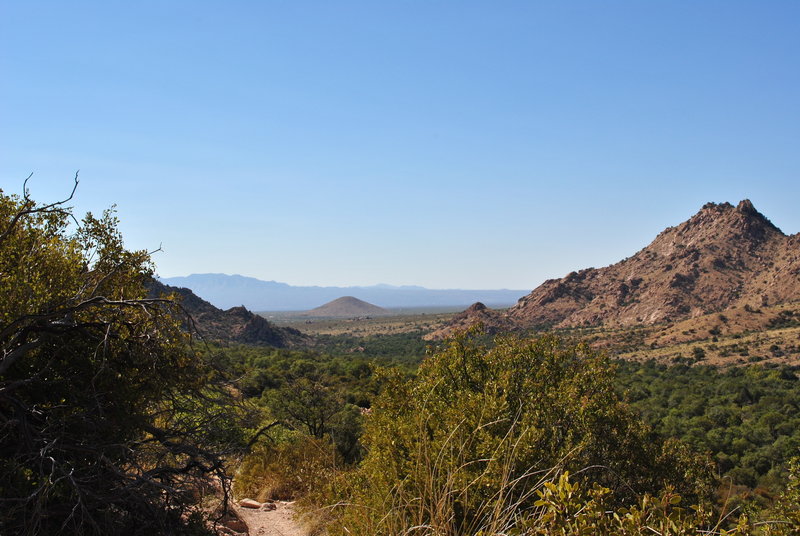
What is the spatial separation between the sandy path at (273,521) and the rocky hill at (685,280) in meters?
82.4

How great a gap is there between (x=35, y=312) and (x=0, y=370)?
112 centimetres

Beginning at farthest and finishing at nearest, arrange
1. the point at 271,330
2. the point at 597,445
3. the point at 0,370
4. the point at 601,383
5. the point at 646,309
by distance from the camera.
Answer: the point at 271,330 → the point at 646,309 → the point at 601,383 → the point at 597,445 → the point at 0,370

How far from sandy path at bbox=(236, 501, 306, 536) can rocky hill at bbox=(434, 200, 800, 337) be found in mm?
82445

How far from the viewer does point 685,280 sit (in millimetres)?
97500

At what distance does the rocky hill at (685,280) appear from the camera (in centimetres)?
Result: 8831

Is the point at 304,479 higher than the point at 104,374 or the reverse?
the reverse

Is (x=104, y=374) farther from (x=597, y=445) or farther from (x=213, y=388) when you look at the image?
(x=597, y=445)

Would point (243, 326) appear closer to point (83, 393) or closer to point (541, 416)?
point (541, 416)

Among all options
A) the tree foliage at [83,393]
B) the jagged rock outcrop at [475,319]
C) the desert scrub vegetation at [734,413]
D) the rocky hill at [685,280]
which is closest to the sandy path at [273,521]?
the tree foliage at [83,393]

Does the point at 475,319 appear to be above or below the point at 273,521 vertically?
above

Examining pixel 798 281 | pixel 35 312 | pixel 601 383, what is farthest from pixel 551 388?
pixel 798 281

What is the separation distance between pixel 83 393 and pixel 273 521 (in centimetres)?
756

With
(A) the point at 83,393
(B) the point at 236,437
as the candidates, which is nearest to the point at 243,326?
(B) the point at 236,437

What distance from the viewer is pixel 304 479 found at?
14828 mm
